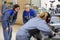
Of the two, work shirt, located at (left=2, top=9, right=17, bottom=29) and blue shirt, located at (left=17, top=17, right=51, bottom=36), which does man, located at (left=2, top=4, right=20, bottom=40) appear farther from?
blue shirt, located at (left=17, top=17, right=51, bottom=36)

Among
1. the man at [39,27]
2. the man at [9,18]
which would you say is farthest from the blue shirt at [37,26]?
the man at [9,18]

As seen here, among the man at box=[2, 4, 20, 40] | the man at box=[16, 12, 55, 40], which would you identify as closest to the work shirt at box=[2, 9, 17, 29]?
the man at box=[2, 4, 20, 40]

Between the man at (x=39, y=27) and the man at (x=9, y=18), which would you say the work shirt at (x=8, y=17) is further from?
the man at (x=39, y=27)

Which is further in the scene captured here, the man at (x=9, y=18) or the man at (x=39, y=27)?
the man at (x=9, y=18)

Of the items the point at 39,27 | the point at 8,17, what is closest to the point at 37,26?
the point at 39,27

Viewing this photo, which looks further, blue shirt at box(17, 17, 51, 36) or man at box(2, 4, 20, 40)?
man at box(2, 4, 20, 40)

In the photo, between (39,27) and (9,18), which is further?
(9,18)

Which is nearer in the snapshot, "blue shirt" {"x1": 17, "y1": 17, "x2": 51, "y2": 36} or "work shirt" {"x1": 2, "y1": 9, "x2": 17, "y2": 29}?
"blue shirt" {"x1": 17, "y1": 17, "x2": 51, "y2": 36}

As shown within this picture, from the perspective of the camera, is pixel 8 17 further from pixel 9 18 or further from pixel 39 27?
pixel 39 27

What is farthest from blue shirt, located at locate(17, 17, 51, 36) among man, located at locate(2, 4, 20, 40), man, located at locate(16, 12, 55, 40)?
man, located at locate(2, 4, 20, 40)

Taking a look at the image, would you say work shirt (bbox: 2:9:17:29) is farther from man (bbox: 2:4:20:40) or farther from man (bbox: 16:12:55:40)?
man (bbox: 16:12:55:40)

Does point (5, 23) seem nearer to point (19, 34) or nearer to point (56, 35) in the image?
point (19, 34)

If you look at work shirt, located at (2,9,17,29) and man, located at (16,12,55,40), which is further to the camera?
work shirt, located at (2,9,17,29)

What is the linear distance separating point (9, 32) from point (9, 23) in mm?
251
